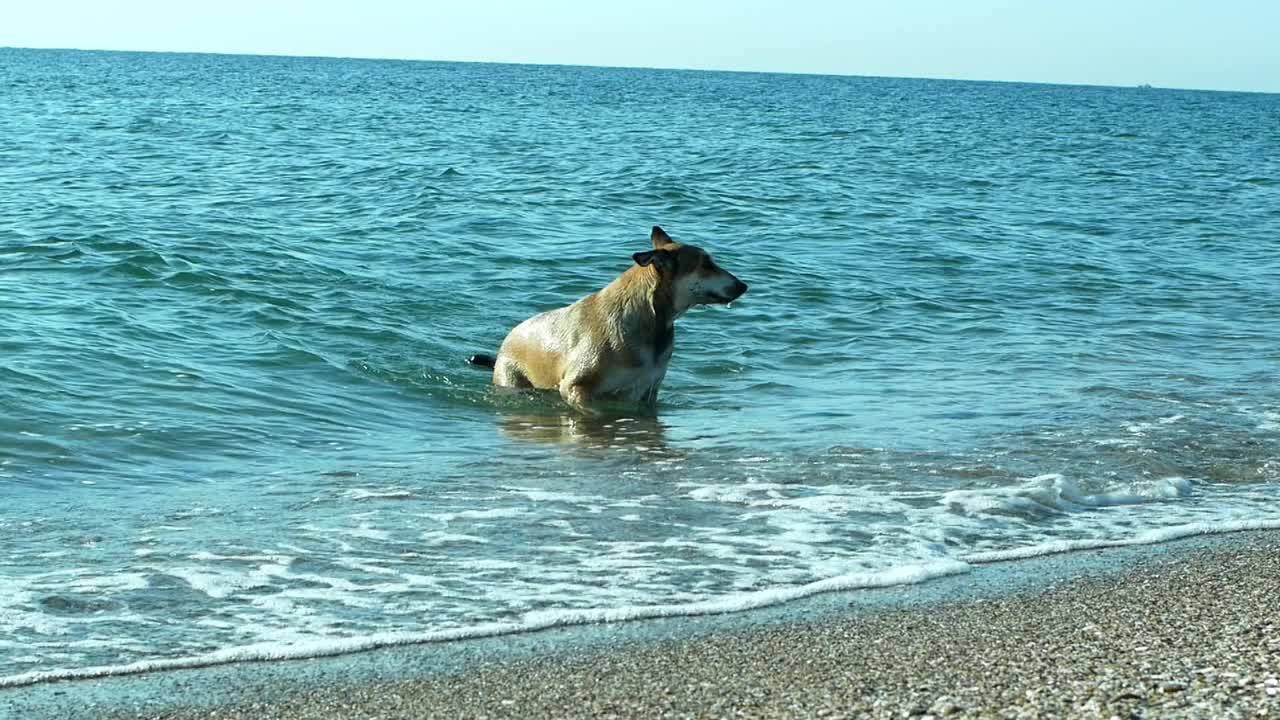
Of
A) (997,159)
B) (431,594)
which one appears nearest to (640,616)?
(431,594)

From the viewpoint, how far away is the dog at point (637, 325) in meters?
11.5

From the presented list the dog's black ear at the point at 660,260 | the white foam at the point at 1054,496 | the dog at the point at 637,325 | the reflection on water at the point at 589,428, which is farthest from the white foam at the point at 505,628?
the dog at the point at 637,325

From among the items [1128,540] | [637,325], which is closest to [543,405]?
[637,325]

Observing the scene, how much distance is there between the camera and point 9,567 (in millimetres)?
6887

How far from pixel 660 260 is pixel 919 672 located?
6.36 m

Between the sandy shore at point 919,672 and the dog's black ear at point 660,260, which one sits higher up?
the dog's black ear at point 660,260

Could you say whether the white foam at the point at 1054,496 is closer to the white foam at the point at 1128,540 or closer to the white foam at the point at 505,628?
the white foam at the point at 1128,540

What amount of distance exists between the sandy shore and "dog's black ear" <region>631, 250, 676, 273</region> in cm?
516

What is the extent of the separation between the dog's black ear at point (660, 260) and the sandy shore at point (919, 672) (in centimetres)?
516

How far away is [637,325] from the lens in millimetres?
11539

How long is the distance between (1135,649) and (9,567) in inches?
192

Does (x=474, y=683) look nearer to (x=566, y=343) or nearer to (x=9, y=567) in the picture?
(x=9, y=567)

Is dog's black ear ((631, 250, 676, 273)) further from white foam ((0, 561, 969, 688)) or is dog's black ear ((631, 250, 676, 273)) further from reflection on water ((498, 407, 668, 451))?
white foam ((0, 561, 969, 688))

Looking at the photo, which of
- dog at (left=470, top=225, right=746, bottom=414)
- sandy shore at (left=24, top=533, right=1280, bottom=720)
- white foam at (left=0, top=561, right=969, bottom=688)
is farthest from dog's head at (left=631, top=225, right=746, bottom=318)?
sandy shore at (left=24, top=533, right=1280, bottom=720)
